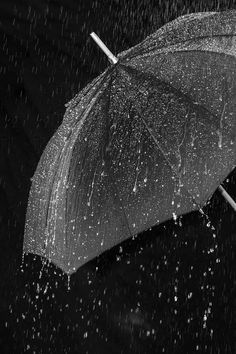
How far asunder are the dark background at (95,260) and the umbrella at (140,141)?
5.47 feet

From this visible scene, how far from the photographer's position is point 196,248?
13.2 feet

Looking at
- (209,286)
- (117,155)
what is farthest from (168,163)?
(209,286)

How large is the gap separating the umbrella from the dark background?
5.47ft

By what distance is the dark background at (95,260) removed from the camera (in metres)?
3.97

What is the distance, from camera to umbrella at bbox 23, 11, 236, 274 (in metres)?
2.32

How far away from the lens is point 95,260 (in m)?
4.25

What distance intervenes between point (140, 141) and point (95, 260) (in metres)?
1.99

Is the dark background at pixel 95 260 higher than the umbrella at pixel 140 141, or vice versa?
the umbrella at pixel 140 141

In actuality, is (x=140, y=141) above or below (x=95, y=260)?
above

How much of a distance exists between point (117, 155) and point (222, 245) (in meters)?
1.80

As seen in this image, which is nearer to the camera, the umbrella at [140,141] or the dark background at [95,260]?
the umbrella at [140,141]

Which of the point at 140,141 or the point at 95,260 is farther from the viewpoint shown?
the point at 95,260

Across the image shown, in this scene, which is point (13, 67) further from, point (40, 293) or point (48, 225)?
point (48, 225)

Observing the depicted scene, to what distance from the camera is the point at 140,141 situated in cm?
235
